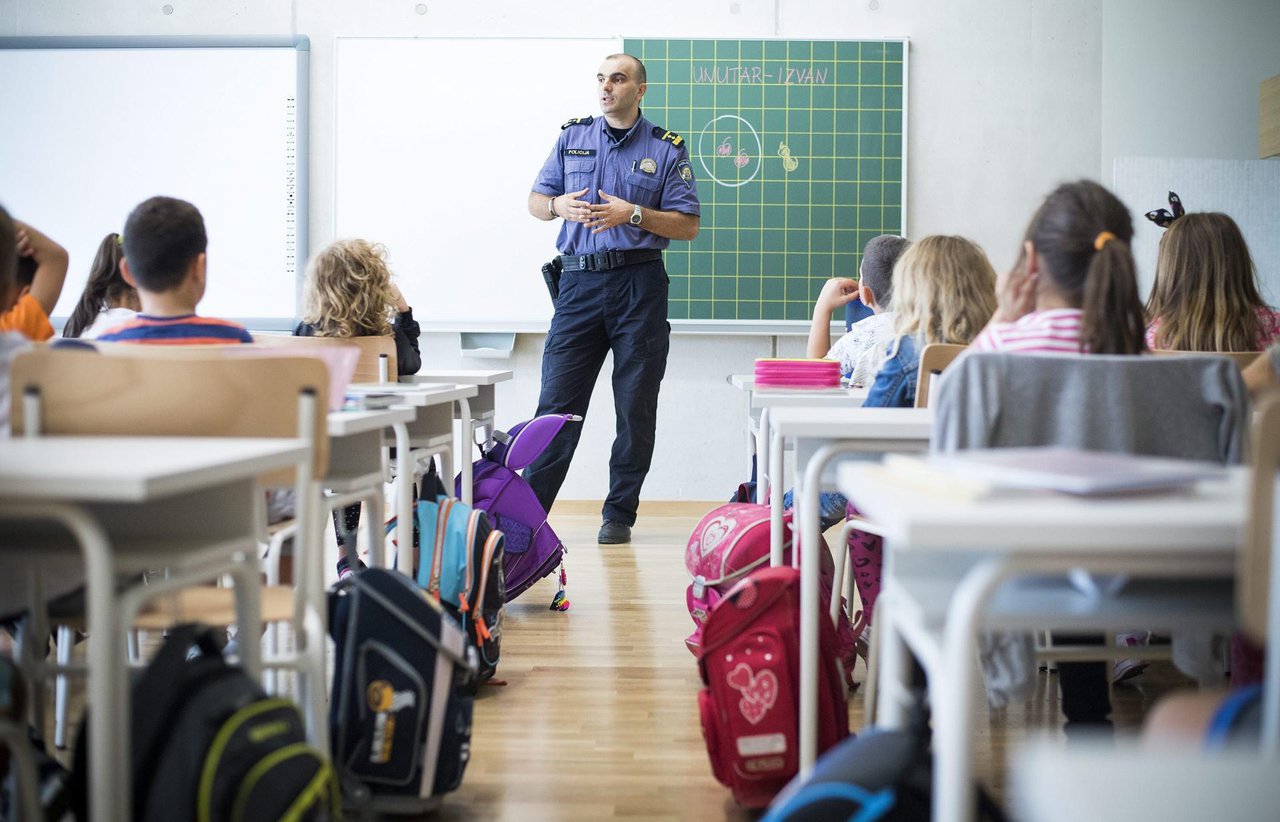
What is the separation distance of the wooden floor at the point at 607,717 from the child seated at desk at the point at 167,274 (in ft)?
2.59

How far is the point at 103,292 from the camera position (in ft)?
9.45

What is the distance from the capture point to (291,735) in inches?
52.2

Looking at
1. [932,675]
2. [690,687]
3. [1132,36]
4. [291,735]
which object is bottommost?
[690,687]

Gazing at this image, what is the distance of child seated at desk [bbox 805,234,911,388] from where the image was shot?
303 centimetres

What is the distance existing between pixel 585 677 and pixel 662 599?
0.85 meters

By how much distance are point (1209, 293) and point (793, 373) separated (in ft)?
3.04

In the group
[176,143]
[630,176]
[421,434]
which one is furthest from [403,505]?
[176,143]

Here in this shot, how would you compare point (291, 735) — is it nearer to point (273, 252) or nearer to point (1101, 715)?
point (1101, 715)

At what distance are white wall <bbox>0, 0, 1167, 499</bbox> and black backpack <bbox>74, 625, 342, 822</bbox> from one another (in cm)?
A: 396

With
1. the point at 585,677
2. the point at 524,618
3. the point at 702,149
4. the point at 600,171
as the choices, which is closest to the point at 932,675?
the point at 585,677

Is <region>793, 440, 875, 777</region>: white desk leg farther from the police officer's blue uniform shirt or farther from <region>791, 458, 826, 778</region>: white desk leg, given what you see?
the police officer's blue uniform shirt

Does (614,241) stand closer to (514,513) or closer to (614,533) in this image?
(614,533)

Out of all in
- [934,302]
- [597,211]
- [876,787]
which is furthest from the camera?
[597,211]

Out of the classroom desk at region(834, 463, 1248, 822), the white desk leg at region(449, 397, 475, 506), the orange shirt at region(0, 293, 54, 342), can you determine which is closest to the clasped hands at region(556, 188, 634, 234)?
the white desk leg at region(449, 397, 475, 506)
